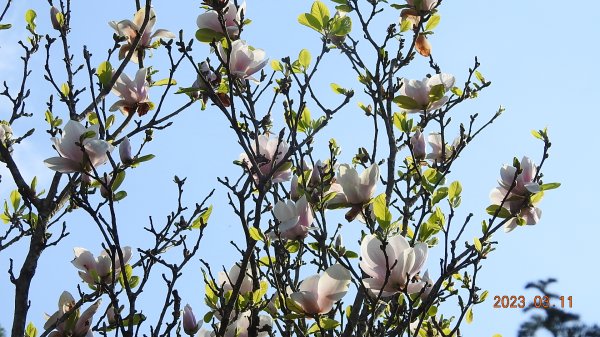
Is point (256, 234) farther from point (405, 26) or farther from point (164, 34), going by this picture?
point (405, 26)

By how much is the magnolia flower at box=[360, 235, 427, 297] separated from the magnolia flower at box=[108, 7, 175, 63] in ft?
4.09

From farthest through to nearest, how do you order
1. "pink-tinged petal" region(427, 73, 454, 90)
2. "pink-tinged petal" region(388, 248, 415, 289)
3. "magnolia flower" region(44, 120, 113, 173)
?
"pink-tinged petal" region(427, 73, 454, 90) → "magnolia flower" region(44, 120, 113, 173) → "pink-tinged petal" region(388, 248, 415, 289)

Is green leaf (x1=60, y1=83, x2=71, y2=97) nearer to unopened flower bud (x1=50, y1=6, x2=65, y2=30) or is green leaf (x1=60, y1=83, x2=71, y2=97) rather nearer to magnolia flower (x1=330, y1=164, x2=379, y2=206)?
unopened flower bud (x1=50, y1=6, x2=65, y2=30)

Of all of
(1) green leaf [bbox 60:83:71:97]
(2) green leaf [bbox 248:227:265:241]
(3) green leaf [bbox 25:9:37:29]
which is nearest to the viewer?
(2) green leaf [bbox 248:227:265:241]

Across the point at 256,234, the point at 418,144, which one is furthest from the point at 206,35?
the point at 418,144

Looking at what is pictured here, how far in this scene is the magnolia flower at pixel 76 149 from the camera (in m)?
1.83

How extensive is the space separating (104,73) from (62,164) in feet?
2.11

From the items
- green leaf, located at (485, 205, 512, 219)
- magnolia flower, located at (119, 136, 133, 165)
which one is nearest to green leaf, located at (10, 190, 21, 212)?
magnolia flower, located at (119, 136, 133, 165)

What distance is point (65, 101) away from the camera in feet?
9.07

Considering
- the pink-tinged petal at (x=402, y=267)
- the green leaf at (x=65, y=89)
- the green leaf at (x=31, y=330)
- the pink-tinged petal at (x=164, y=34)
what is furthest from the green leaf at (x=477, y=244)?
the green leaf at (x=65, y=89)

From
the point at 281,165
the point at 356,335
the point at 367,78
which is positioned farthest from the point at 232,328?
the point at 367,78

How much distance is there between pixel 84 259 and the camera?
2209 mm

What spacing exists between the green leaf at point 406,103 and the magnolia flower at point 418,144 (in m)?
0.21

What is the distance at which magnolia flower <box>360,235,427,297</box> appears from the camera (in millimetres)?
1622
